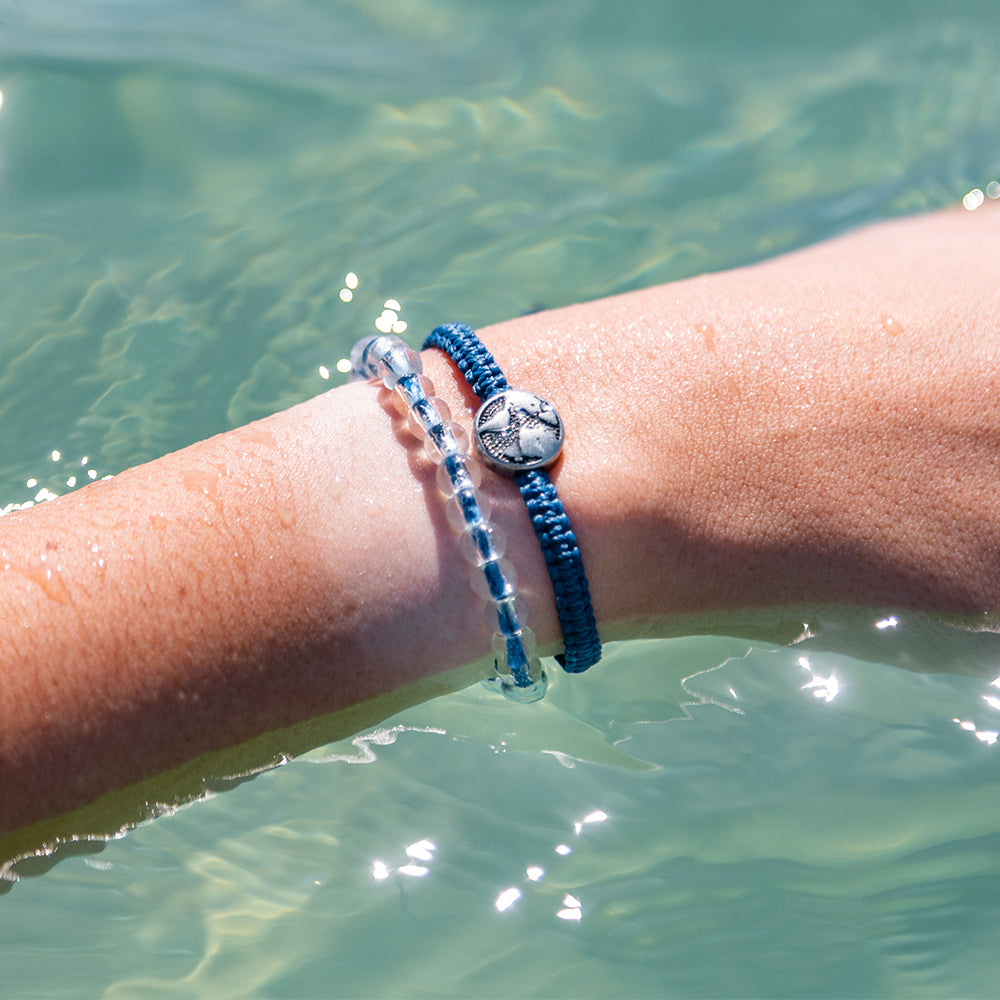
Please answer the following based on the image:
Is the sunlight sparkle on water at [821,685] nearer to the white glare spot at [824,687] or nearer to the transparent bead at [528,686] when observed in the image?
the white glare spot at [824,687]

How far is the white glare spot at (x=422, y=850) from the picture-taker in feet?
5.08

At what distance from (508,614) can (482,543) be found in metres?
0.10

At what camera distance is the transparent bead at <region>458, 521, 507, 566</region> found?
50.7 inches

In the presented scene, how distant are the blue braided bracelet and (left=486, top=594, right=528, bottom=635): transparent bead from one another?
0.20ft

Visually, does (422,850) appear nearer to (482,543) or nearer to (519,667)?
(519,667)

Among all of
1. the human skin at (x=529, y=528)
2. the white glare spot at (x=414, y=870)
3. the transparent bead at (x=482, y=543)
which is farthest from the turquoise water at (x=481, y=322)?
the transparent bead at (x=482, y=543)

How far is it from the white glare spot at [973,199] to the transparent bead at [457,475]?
5.83 feet

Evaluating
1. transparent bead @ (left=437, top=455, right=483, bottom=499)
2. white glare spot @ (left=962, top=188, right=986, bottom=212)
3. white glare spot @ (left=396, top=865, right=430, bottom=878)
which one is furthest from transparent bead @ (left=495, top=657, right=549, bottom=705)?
white glare spot @ (left=962, top=188, right=986, bottom=212)

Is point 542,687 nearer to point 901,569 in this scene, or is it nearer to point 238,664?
point 238,664

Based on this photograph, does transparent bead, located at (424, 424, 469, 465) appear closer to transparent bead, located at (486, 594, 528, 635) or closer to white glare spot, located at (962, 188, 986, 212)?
transparent bead, located at (486, 594, 528, 635)

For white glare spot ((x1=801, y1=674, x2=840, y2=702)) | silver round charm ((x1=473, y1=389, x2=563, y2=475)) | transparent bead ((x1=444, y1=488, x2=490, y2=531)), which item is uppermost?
silver round charm ((x1=473, y1=389, x2=563, y2=475))

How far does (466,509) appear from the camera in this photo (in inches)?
51.1

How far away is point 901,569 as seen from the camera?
1.45 meters

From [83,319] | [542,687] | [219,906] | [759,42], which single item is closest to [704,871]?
[542,687]
